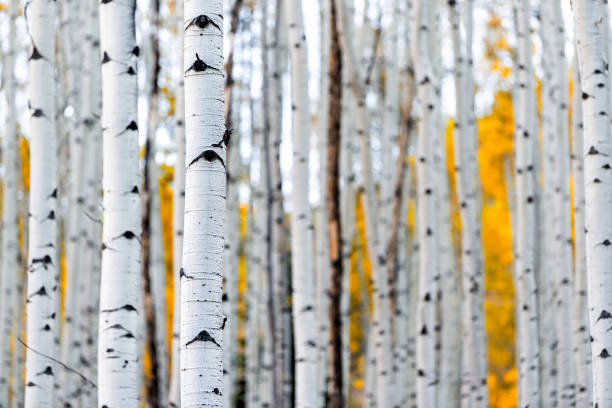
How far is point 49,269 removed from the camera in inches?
122

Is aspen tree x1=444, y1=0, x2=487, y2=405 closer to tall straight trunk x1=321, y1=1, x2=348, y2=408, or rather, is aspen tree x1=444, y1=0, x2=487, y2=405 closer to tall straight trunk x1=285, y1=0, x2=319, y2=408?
tall straight trunk x1=321, y1=1, x2=348, y2=408

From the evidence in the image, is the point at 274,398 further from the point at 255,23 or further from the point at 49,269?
the point at 255,23

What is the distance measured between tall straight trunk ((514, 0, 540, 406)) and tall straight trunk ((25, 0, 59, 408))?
2.76 meters

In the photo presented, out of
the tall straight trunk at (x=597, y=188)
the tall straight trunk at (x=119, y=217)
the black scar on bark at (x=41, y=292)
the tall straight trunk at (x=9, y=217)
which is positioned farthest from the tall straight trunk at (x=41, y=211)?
the tall straight trunk at (x=9, y=217)

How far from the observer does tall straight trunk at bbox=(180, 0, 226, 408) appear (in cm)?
212

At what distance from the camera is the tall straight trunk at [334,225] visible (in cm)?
469

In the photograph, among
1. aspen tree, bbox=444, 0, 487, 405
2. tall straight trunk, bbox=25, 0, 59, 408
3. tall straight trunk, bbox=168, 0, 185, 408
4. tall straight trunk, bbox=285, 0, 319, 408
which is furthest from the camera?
aspen tree, bbox=444, 0, 487, 405

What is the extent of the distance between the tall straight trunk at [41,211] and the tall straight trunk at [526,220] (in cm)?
276

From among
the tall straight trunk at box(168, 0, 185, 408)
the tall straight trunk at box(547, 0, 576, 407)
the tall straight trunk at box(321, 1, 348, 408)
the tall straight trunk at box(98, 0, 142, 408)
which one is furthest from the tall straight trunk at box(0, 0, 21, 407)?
the tall straight trunk at box(547, 0, 576, 407)

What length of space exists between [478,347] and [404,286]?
1.60 metres

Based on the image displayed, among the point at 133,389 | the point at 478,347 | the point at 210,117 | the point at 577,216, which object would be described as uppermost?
the point at 577,216

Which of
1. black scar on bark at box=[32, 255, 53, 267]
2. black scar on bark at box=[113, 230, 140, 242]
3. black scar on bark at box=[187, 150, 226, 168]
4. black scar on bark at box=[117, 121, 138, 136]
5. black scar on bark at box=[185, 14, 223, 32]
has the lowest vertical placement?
black scar on bark at box=[113, 230, 140, 242]

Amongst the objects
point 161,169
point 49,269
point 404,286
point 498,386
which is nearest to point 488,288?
point 498,386

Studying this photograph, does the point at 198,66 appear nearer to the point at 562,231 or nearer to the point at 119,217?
the point at 119,217
